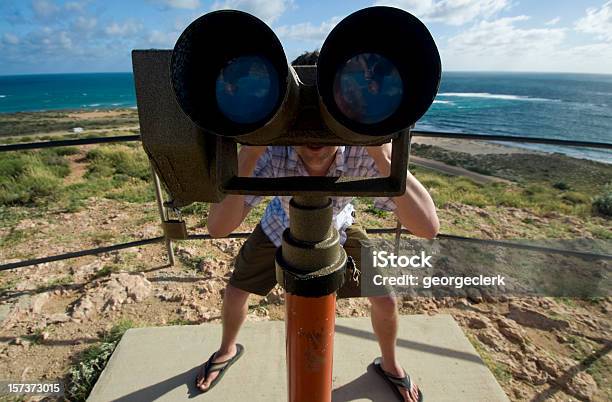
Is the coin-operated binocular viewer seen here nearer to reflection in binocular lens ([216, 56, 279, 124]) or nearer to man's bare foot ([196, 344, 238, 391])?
reflection in binocular lens ([216, 56, 279, 124])

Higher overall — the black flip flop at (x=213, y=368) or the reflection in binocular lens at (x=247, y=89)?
the reflection in binocular lens at (x=247, y=89)

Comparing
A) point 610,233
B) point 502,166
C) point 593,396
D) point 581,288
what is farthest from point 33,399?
point 502,166

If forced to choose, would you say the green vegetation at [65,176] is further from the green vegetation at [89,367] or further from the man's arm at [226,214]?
the man's arm at [226,214]

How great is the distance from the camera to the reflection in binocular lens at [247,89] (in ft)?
2.33

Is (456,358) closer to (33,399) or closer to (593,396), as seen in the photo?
(593,396)

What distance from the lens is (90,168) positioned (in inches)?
387

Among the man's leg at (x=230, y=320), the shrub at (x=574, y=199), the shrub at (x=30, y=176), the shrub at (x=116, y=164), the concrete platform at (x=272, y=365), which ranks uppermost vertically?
the man's leg at (x=230, y=320)

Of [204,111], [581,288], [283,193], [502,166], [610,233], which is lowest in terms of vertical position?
[502,166]

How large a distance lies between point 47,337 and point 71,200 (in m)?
3.62

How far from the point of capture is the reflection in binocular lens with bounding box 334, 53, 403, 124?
2.28 feet

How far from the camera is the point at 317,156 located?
1.20m

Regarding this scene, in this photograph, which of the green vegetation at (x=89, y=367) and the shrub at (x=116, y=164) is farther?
the shrub at (x=116, y=164)

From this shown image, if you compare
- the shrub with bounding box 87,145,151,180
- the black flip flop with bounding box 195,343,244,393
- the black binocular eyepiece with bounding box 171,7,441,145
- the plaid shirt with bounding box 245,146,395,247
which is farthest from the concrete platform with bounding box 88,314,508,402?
the shrub with bounding box 87,145,151,180
